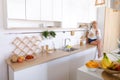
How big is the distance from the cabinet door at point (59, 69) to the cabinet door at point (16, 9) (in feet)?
2.79

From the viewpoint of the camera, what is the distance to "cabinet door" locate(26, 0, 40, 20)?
178 centimetres

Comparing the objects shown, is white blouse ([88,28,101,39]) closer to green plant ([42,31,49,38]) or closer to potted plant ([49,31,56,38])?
potted plant ([49,31,56,38])

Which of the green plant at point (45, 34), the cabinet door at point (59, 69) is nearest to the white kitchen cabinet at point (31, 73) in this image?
the cabinet door at point (59, 69)

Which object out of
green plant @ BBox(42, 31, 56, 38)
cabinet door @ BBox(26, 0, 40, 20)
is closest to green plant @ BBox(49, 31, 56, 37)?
green plant @ BBox(42, 31, 56, 38)

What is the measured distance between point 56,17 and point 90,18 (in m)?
1.45

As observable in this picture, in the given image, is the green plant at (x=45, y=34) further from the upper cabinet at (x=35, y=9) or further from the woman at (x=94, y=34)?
the woman at (x=94, y=34)

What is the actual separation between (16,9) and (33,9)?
27cm

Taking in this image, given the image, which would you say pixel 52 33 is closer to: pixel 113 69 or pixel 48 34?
pixel 48 34

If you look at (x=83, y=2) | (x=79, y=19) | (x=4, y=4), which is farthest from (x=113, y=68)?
(x=83, y=2)

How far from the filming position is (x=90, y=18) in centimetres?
329

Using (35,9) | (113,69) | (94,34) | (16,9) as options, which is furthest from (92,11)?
(113,69)

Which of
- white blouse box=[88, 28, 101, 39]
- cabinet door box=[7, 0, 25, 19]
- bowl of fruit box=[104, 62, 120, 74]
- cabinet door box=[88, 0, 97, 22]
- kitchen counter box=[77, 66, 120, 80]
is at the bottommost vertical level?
kitchen counter box=[77, 66, 120, 80]

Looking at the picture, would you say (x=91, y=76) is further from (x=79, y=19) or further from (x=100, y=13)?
(x=100, y=13)

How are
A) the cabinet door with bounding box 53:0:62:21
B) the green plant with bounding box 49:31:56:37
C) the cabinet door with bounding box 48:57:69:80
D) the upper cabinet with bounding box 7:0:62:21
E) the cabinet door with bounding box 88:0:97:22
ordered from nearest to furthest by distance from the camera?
the upper cabinet with bounding box 7:0:62:21 < the cabinet door with bounding box 48:57:69:80 < the cabinet door with bounding box 53:0:62:21 < the green plant with bounding box 49:31:56:37 < the cabinet door with bounding box 88:0:97:22
